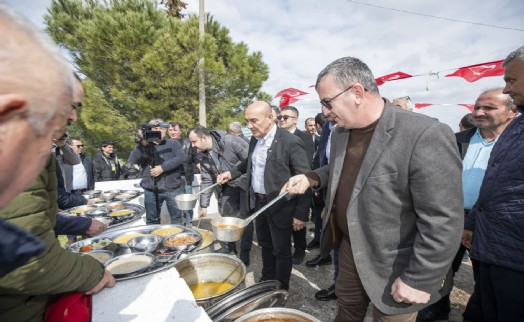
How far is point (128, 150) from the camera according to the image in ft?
36.2

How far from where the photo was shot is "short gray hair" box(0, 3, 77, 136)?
39cm

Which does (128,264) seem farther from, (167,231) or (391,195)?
(391,195)

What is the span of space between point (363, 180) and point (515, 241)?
970 millimetres

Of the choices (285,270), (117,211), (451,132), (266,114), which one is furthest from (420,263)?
(117,211)

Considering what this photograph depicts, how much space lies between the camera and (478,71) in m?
6.53

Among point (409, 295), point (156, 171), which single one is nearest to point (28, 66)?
point (409, 295)

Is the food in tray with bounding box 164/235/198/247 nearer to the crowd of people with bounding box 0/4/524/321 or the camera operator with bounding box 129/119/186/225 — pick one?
the crowd of people with bounding box 0/4/524/321

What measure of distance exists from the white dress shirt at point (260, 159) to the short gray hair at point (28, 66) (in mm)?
2480

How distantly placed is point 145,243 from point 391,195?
180 cm

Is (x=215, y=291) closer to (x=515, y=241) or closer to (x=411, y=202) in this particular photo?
(x=411, y=202)

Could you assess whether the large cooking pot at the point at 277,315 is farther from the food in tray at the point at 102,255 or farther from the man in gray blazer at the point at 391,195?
the food in tray at the point at 102,255

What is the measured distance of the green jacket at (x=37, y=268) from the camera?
2.94ft

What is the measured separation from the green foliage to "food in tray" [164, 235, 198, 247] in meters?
8.89

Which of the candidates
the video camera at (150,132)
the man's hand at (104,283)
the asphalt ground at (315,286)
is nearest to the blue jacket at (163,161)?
the video camera at (150,132)
